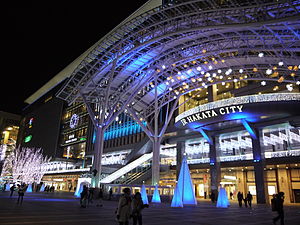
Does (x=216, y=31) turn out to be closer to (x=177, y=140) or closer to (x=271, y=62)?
(x=271, y=62)

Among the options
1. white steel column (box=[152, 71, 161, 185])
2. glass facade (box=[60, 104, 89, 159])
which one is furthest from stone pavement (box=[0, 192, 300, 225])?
glass facade (box=[60, 104, 89, 159])

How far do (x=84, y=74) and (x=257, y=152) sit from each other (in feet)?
84.7

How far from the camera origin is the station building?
79.8ft

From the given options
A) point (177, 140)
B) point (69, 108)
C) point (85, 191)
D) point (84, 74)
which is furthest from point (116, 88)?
point (69, 108)

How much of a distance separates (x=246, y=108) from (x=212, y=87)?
48.2 ft

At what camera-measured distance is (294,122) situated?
30.2 metres

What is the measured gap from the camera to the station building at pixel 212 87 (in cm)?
2431

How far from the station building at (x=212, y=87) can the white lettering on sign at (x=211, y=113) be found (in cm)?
14

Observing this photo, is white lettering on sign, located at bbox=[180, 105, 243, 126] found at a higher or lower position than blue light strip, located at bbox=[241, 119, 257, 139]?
higher

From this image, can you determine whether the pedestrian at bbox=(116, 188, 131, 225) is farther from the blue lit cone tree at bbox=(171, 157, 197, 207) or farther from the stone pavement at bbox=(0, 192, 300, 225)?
the blue lit cone tree at bbox=(171, 157, 197, 207)

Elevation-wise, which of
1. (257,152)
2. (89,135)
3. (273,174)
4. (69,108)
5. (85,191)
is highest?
(69,108)

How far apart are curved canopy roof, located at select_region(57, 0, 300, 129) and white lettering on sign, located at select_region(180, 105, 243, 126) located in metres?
4.43

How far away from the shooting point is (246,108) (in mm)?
29516

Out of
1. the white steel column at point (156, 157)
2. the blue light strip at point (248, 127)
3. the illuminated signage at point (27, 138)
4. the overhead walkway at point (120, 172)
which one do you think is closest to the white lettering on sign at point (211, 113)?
the blue light strip at point (248, 127)
